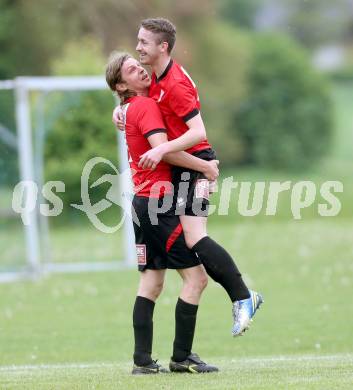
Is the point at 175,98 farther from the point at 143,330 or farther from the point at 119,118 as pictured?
the point at 143,330

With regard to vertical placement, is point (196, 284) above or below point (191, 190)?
below

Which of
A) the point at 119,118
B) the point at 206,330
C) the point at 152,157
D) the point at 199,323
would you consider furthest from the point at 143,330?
the point at 199,323

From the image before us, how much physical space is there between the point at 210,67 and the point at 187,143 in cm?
4447

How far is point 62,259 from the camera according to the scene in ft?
70.4

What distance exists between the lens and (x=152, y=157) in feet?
25.4

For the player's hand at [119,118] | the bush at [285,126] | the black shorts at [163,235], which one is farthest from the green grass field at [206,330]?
the bush at [285,126]

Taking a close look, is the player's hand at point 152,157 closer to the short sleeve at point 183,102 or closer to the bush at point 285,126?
the short sleeve at point 183,102

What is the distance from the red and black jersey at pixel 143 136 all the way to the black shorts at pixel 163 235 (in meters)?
0.11

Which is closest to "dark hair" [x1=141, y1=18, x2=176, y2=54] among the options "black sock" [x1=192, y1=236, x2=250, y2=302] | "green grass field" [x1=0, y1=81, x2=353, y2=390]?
"black sock" [x1=192, y1=236, x2=250, y2=302]

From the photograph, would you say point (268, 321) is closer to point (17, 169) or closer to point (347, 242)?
point (17, 169)

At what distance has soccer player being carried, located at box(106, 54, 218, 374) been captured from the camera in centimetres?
801

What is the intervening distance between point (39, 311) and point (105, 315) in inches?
37.7

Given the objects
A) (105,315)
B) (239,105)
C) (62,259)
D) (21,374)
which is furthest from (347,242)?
(239,105)

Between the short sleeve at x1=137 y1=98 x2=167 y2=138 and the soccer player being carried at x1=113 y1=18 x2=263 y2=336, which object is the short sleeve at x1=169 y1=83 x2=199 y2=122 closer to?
the soccer player being carried at x1=113 y1=18 x2=263 y2=336
